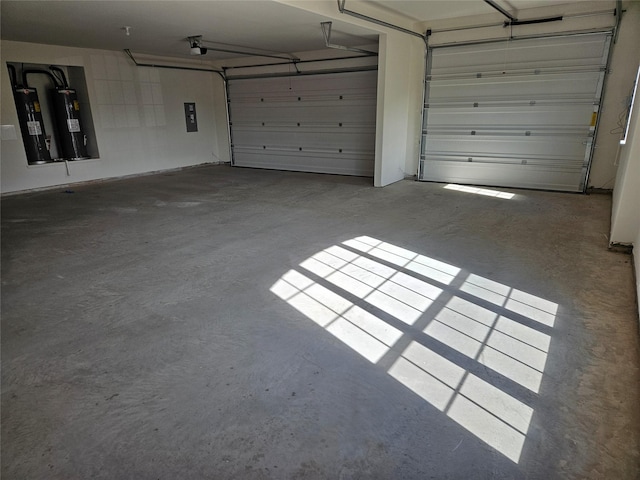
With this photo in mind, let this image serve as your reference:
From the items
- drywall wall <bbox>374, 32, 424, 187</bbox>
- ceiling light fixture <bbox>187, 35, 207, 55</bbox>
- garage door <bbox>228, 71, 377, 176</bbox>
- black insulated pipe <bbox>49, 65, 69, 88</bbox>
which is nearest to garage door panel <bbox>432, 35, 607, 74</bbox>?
drywall wall <bbox>374, 32, 424, 187</bbox>

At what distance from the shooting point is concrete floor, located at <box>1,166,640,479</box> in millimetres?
1593

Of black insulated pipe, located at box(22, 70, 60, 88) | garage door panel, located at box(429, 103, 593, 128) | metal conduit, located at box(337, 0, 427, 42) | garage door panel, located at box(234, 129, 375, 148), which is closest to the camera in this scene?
metal conduit, located at box(337, 0, 427, 42)

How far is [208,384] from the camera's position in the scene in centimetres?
200

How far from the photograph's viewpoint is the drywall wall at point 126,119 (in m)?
6.37

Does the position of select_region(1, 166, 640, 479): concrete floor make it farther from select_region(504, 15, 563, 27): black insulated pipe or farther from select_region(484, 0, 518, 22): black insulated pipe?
select_region(504, 15, 563, 27): black insulated pipe

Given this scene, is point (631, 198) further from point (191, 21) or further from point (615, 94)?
point (191, 21)

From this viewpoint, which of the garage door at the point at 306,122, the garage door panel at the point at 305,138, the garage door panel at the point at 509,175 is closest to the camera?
the garage door panel at the point at 509,175

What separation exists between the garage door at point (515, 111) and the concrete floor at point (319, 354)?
2398mm

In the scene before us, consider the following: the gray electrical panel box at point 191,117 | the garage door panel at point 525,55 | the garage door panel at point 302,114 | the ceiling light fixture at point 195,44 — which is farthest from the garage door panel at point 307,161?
the ceiling light fixture at point 195,44

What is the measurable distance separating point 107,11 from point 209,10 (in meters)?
1.17

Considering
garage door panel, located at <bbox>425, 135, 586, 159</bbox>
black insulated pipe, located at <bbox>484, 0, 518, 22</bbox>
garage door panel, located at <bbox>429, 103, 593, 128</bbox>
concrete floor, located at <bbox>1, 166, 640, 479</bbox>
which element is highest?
black insulated pipe, located at <bbox>484, 0, 518, 22</bbox>

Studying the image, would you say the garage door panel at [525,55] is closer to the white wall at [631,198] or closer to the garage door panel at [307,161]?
the garage door panel at [307,161]

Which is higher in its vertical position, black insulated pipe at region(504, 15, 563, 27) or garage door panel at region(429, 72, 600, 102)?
black insulated pipe at region(504, 15, 563, 27)

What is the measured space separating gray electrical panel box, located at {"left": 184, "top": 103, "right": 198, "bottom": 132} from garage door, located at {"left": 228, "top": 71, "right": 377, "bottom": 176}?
2.79 ft
